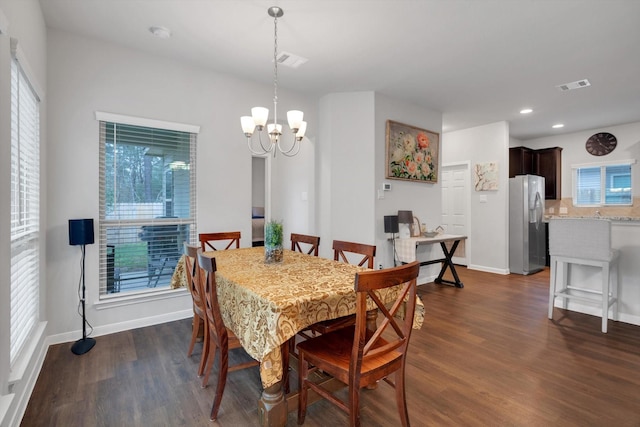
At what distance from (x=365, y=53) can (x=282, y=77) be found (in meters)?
1.06

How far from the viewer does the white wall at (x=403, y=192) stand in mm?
4219

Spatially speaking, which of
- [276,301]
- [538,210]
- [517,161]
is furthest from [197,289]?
[517,161]

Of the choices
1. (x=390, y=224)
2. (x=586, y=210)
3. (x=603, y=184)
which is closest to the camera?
(x=390, y=224)

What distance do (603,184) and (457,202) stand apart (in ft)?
8.54

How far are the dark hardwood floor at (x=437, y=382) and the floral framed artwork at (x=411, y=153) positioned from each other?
212 centimetres

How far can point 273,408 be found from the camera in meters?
1.62

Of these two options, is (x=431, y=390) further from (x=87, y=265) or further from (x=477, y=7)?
(x=87, y=265)

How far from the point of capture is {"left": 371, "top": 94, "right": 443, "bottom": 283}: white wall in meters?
4.22

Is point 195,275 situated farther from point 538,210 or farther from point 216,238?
point 538,210

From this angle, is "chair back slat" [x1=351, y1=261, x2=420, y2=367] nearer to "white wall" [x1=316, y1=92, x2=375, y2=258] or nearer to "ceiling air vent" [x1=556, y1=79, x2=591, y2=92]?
"white wall" [x1=316, y1=92, x2=375, y2=258]

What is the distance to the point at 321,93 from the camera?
4.25 meters

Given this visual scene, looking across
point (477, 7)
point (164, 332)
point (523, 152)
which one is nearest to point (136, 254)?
point (164, 332)

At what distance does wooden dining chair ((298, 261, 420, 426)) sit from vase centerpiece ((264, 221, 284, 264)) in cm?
77

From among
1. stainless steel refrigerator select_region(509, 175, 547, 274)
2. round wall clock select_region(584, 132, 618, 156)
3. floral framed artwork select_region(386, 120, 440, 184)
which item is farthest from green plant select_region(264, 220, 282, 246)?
round wall clock select_region(584, 132, 618, 156)
